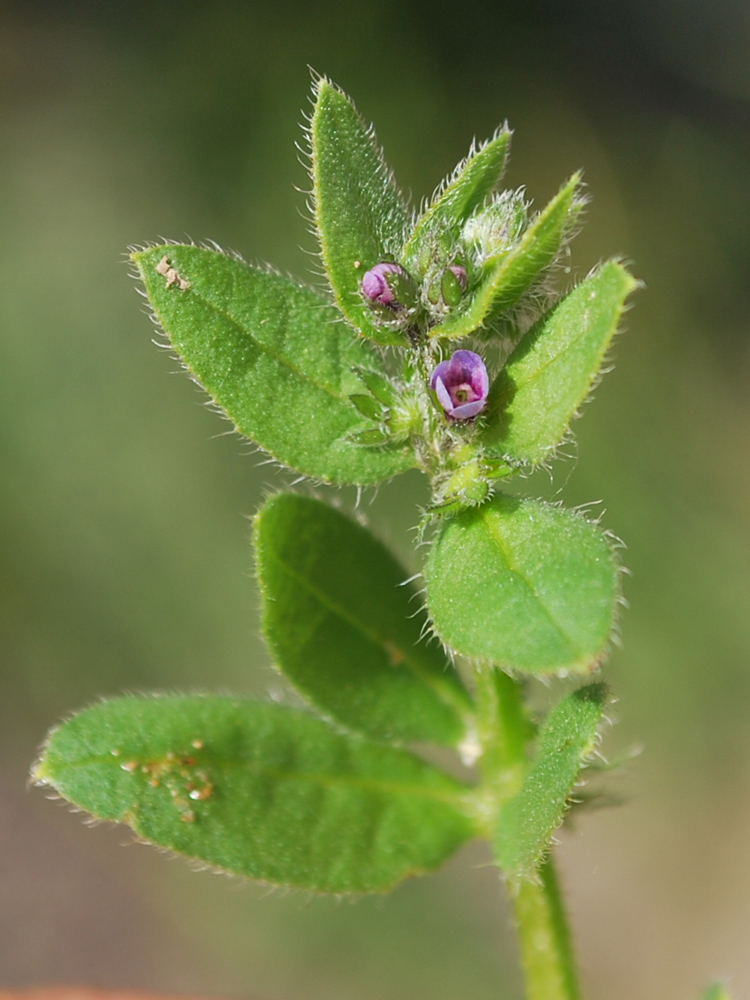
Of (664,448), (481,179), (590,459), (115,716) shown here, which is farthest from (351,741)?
(664,448)

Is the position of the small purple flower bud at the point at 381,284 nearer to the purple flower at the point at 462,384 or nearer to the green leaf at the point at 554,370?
the purple flower at the point at 462,384

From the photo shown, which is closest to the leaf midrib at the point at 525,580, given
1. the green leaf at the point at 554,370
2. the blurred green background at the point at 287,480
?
the green leaf at the point at 554,370

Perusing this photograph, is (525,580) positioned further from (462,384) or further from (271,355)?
(271,355)

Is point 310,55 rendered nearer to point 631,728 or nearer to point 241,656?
point 241,656

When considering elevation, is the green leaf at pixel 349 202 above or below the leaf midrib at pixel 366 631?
above

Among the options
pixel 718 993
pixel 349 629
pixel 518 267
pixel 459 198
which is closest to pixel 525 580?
pixel 518 267
